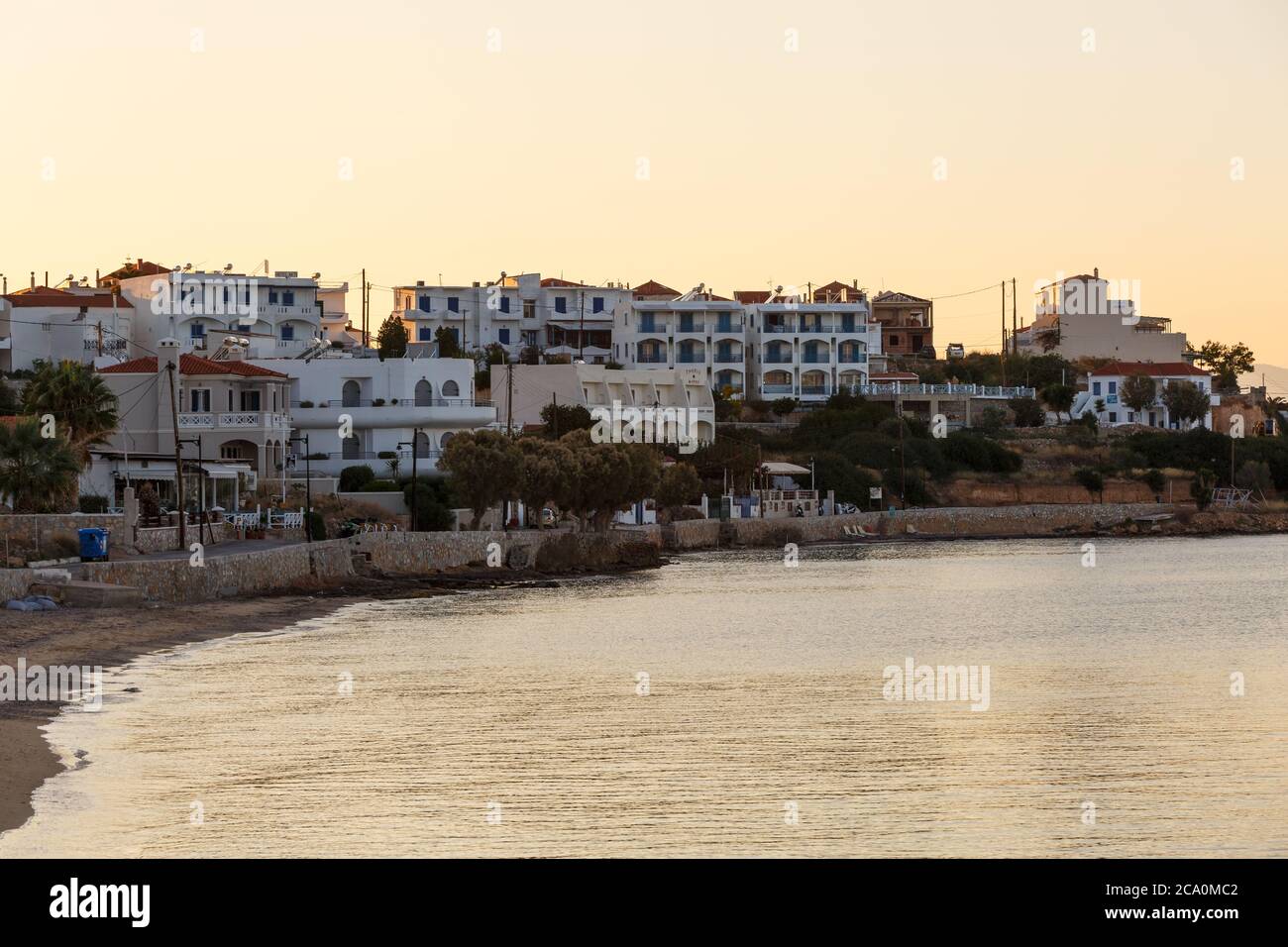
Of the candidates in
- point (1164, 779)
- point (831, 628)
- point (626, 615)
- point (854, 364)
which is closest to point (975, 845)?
point (1164, 779)

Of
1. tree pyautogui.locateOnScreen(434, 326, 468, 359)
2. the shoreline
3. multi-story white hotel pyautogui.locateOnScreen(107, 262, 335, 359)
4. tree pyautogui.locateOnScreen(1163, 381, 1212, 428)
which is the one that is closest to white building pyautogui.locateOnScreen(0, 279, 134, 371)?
multi-story white hotel pyautogui.locateOnScreen(107, 262, 335, 359)

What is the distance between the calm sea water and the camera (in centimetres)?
1700

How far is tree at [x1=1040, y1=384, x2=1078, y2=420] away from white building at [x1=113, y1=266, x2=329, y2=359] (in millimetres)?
53081

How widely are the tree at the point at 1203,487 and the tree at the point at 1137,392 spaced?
960 centimetres

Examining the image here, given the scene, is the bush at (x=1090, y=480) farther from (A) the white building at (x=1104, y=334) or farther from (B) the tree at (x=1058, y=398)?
(A) the white building at (x=1104, y=334)

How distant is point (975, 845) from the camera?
1669 cm

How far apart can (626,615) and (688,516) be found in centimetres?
4236

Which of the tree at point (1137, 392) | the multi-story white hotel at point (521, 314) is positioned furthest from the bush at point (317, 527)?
the tree at point (1137, 392)

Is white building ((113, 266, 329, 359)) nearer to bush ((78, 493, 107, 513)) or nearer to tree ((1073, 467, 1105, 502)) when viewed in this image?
bush ((78, 493, 107, 513))

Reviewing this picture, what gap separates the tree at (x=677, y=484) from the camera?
86.2 m

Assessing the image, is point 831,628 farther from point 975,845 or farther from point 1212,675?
point 975,845

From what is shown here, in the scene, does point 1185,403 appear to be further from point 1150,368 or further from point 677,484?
point 677,484

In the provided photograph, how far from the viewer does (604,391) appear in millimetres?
102062
